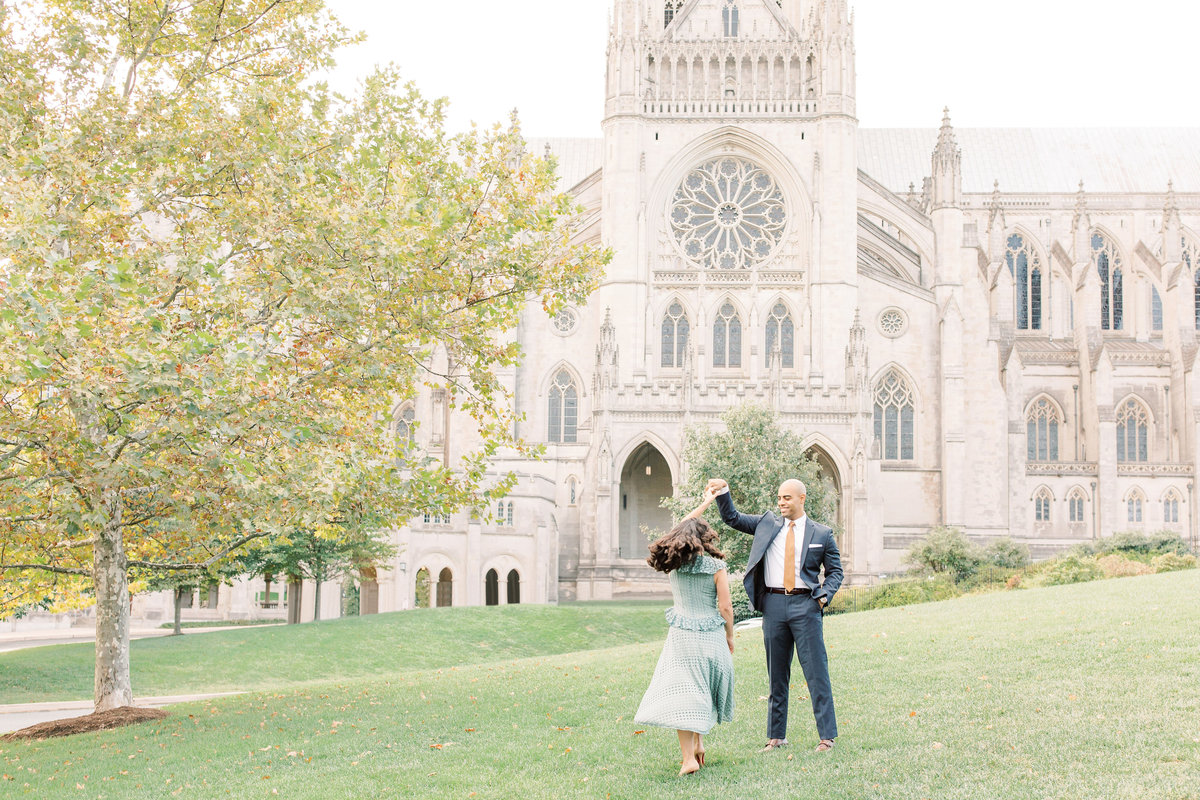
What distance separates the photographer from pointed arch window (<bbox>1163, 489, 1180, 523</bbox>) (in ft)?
161

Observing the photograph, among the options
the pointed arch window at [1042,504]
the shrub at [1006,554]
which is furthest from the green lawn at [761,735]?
the pointed arch window at [1042,504]

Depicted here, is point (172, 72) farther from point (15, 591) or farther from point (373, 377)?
point (15, 591)

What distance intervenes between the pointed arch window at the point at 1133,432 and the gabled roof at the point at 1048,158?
14052mm

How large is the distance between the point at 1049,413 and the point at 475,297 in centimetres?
4375

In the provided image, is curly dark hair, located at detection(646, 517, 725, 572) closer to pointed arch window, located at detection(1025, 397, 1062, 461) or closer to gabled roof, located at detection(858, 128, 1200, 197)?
pointed arch window, located at detection(1025, 397, 1062, 461)

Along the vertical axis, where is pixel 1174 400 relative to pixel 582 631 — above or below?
above

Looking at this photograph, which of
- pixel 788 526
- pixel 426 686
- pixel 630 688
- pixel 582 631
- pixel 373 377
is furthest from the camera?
pixel 582 631

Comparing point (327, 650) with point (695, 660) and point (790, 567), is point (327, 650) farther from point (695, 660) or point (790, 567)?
point (790, 567)

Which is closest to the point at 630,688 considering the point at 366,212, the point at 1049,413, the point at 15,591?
the point at 366,212

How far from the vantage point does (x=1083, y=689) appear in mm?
9828

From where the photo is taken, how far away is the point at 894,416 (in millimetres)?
45469

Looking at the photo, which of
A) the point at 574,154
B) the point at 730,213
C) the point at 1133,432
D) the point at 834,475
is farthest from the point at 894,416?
the point at 574,154

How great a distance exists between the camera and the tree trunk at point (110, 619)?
13859mm

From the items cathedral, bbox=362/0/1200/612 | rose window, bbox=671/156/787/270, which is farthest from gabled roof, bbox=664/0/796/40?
rose window, bbox=671/156/787/270
